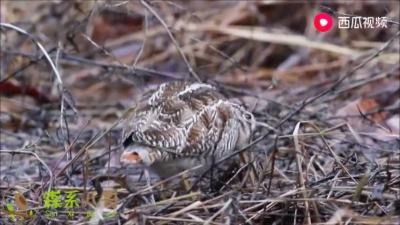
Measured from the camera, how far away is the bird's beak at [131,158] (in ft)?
9.59

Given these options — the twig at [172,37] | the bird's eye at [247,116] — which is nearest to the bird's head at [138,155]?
the bird's eye at [247,116]

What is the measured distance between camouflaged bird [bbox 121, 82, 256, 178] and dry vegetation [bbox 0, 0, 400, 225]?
11 centimetres

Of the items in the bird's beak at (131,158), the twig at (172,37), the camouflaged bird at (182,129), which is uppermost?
the twig at (172,37)

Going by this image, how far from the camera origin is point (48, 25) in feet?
19.3

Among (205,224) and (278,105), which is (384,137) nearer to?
(278,105)

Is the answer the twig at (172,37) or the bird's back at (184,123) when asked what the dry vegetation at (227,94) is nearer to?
the twig at (172,37)

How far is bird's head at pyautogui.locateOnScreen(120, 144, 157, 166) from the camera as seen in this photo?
2.93 metres

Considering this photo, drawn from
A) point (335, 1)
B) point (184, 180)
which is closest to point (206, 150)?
point (184, 180)

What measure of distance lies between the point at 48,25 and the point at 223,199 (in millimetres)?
3289

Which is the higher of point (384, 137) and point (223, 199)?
point (384, 137)

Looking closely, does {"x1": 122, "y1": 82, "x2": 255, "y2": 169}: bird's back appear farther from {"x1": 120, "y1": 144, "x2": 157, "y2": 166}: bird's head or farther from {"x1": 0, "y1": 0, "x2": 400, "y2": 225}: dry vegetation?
{"x1": 0, "y1": 0, "x2": 400, "y2": 225}: dry vegetation

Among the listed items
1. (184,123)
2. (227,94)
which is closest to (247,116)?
(184,123)

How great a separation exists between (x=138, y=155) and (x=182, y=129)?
243 mm

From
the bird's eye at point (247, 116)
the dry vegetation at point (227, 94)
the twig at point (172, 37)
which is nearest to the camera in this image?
the dry vegetation at point (227, 94)
